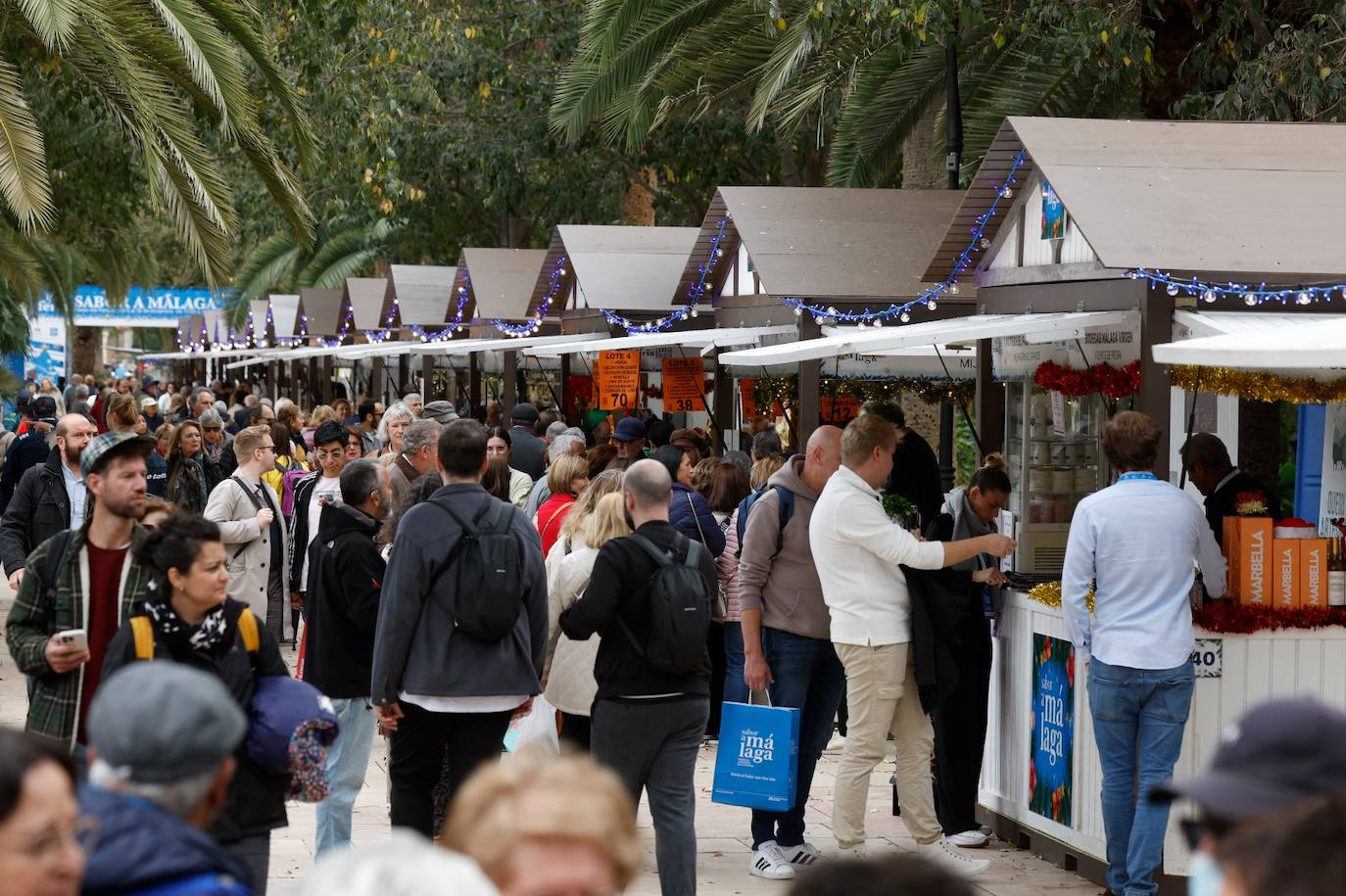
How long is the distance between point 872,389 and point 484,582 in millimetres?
10413

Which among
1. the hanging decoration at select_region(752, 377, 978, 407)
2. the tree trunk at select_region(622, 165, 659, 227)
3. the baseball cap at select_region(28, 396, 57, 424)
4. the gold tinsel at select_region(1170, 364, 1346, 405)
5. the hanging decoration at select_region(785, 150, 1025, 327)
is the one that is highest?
the tree trunk at select_region(622, 165, 659, 227)

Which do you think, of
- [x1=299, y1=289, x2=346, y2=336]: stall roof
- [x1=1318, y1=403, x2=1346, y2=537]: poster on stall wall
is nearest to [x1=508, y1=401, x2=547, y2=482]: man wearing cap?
[x1=1318, y1=403, x2=1346, y2=537]: poster on stall wall

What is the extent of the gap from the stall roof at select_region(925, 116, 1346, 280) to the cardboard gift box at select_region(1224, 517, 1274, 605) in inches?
43.7

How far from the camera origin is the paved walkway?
24.1 feet

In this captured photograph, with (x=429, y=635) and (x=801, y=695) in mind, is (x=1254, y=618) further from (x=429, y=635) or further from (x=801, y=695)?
(x=429, y=635)

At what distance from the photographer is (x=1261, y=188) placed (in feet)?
27.3

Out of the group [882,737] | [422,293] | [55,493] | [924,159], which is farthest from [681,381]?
[422,293]

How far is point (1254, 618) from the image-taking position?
23.0ft

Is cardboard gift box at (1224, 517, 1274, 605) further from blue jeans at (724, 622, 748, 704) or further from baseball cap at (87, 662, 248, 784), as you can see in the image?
baseball cap at (87, 662, 248, 784)

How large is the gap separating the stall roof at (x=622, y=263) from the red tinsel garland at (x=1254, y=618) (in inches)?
411

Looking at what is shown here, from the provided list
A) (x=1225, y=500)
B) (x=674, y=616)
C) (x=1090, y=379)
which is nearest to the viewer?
(x=674, y=616)

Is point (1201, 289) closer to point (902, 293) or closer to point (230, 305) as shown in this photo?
point (902, 293)

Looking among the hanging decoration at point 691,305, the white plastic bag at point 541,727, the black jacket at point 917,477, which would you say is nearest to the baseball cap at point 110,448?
the white plastic bag at point 541,727

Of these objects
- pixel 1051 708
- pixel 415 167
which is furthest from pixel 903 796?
pixel 415 167
